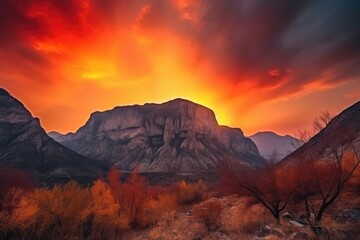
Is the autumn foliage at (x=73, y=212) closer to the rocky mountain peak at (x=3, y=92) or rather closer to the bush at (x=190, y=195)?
the bush at (x=190, y=195)

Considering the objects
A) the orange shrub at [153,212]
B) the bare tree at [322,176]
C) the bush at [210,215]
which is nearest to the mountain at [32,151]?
the orange shrub at [153,212]

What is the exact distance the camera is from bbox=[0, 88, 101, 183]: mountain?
11800 centimetres

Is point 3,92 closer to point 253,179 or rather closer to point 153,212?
point 153,212

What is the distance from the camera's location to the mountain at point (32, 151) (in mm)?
118000

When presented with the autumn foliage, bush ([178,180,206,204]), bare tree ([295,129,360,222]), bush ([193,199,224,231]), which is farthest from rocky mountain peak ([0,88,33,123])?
bare tree ([295,129,360,222])

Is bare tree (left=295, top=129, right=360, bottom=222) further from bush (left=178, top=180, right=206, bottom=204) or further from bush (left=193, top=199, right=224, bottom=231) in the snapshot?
bush (left=178, top=180, right=206, bottom=204)

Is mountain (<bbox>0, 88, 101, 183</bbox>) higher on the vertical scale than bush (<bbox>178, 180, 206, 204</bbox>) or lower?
higher

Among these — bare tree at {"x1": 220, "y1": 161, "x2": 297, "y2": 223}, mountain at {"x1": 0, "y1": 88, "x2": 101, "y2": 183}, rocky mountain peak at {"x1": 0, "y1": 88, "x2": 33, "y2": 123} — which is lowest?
bare tree at {"x1": 220, "y1": 161, "x2": 297, "y2": 223}

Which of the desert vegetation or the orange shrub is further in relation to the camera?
the orange shrub

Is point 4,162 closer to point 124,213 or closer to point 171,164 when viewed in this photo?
point 171,164

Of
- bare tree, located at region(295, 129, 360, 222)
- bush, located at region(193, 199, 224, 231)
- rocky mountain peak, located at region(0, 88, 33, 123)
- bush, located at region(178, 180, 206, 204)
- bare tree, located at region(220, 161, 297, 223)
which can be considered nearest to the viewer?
bare tree, located at region(295, 129, 360, 222)

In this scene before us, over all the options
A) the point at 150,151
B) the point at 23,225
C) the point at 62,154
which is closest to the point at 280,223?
the point at 23,225

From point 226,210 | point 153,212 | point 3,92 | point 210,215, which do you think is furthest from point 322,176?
point 3,92

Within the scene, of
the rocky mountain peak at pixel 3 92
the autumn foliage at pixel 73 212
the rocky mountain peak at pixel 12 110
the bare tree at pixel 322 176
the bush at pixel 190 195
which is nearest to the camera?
the bare tree at pixel 322 176
